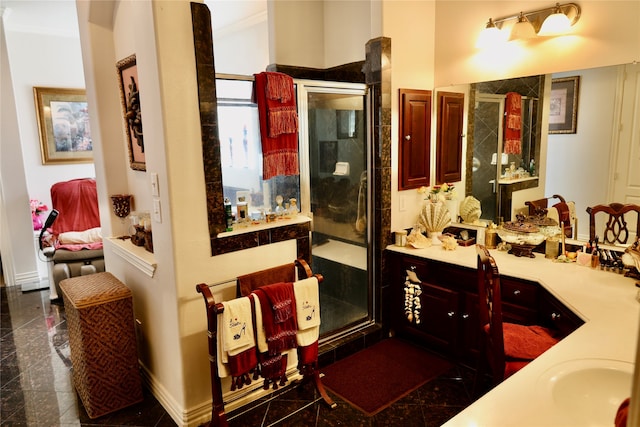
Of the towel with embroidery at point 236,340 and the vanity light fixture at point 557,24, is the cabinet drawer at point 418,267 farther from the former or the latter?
the vanity light fixture at point 557,24

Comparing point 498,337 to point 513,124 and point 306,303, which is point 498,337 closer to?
point 306,303

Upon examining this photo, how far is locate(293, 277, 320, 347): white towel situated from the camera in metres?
2.45

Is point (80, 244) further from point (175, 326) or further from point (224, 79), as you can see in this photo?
point (224, 79)

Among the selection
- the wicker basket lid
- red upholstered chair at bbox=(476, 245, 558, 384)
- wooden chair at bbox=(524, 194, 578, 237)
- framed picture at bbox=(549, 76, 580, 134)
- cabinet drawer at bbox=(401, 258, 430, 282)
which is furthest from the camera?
cabinet drawer at bbox=(401, 258, 430, 282)

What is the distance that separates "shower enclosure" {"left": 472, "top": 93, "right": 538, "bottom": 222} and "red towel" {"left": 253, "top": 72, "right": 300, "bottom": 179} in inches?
59.1

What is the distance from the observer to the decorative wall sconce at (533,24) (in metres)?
2.62

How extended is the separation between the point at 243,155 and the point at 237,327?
1.07 metres

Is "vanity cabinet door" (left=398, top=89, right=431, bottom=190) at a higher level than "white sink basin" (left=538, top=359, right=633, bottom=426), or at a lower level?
higher

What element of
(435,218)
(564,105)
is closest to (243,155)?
(435,218)

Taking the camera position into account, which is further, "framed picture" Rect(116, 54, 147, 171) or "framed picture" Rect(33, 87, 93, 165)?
"framed picture" Rect(33, 87, 93, 165)

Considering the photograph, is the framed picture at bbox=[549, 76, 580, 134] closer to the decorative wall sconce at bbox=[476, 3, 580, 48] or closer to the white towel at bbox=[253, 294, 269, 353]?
the decorative wall sconce at bbox=[476, 3, 580, 48]

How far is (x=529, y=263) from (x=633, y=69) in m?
1.26

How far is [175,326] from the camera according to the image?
7.88 ft

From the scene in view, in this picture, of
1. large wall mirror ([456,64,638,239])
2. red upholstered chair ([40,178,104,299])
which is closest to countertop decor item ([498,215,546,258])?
large wall mirror ([456,64,638,239])
